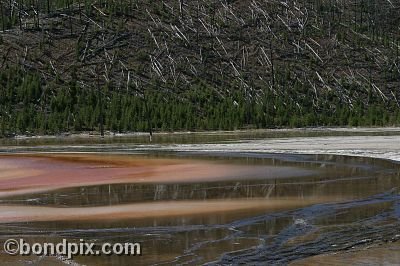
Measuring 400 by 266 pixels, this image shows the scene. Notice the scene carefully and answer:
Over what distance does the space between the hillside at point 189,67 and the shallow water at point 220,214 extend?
6586 cm

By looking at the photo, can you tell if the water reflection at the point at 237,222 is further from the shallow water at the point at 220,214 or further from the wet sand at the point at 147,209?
the wet sand at the point at 147,209

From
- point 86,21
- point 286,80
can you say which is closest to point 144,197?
point 286,80

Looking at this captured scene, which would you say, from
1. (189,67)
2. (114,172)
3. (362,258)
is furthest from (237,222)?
(189,67)

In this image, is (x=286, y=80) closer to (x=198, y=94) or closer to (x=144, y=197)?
(x=198, y=94)

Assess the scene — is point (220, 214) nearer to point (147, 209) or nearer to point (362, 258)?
point (147, 209)

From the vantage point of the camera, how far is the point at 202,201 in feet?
72.0

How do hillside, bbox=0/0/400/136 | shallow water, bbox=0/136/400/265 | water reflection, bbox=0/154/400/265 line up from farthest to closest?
hillside, bbox=0/0/400/136, shallow water, bbox=0/136/400/265, water reflection, bbox=0/154/400/265

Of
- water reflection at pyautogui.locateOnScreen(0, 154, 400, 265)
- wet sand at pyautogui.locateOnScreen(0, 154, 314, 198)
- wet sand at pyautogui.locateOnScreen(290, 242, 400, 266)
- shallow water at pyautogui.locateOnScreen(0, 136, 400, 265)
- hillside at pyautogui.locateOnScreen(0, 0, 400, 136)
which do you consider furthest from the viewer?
hillside at pyautogui.locateOnScreen(0, 0, 400, 136)

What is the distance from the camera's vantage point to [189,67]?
124m

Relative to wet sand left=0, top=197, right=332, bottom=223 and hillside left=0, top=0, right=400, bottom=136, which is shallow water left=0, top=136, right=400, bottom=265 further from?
hillside left=0, top=0, right=400, bottom=136

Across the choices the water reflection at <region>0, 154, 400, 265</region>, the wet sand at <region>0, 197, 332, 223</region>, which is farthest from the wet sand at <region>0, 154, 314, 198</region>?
the wet sand at <region>0, 197, 332, 223</region>

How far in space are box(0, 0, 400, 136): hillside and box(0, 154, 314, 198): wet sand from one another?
5321 centimetres

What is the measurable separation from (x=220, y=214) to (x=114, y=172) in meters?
14.9

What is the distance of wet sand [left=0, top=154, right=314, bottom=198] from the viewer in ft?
94.5
